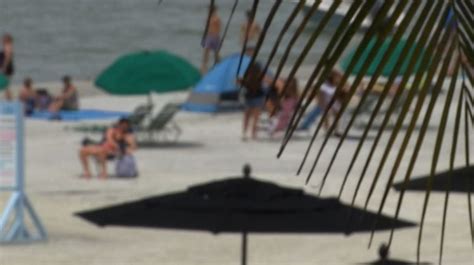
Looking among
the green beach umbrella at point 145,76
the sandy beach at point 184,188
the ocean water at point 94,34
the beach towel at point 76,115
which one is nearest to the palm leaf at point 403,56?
the sandy beach at point 184,188

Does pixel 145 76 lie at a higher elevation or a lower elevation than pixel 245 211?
lower

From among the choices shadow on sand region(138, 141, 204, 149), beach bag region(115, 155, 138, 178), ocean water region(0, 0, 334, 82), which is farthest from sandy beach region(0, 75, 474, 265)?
ocean water region(0, 0, 334, 82)

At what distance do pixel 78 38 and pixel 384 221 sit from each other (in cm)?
5581

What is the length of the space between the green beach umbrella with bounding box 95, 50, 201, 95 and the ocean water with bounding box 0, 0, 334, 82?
1884 cm

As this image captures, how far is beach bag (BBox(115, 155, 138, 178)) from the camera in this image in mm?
22375

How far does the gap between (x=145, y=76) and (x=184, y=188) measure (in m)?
6.58

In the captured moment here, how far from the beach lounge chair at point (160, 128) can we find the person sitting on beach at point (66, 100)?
2.90 meters

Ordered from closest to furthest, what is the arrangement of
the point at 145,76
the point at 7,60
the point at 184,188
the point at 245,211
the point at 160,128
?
the point at 245,211, the point at 184,188, the point at 160,128, the point at 145,76, the point at 7,60

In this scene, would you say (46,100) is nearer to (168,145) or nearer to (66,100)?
(66,100)

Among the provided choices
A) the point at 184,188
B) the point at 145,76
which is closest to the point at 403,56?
the point at 184,188

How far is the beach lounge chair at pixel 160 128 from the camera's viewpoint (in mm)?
26609

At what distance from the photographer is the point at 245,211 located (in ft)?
35.7

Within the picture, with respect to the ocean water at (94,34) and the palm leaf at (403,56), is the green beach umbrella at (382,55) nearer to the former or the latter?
the palm leaf at (403,56)

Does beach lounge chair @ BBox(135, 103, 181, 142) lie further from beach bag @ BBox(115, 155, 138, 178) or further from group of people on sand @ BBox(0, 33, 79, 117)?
beach bag @ BBox(115, 155, 138, 178)
